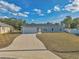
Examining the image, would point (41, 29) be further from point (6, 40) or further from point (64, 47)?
point (64, 47)

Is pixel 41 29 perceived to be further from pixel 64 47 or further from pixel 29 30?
pixel 64 47

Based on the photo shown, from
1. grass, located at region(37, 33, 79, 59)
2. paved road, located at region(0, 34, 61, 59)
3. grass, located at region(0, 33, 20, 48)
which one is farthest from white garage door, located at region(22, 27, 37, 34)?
paved road, located at region(0, 34, 61, 59)

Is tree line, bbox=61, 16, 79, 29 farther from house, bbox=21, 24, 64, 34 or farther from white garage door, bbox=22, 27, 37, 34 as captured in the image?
white garage door, bbox=22, 27, 37, 34

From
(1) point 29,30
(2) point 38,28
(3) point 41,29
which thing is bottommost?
(1) point 29,30

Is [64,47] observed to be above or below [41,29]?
below

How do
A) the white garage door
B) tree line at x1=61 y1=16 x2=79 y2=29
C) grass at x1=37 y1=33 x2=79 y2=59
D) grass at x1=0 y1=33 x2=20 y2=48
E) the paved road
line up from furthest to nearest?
tree line at x1=61 y1=16 x2=79 y2=29
the white garage door
grass at x1=0 y1=33 x2=20 y2=48
grass at x1=37 y1=33 x2=79 y2=59
the paved road

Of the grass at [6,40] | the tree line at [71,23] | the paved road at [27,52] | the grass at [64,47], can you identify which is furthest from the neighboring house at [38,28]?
the paved road at [27,52]

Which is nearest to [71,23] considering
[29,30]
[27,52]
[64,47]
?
[29,30]

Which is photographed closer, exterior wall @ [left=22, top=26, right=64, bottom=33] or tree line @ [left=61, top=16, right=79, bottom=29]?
exterior wall @ [left=22, top=26, right=64, bottom=33]

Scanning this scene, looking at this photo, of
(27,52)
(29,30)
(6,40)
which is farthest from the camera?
(29,30)

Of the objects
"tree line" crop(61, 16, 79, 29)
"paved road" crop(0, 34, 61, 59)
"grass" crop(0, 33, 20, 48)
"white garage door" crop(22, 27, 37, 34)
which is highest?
"tree line" crop(61, 16, 79, 29)

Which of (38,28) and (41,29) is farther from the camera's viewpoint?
(41,29)

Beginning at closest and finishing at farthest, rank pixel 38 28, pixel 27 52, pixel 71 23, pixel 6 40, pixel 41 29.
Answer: pixel 27 52
pixel 6 40
pixel 38 28
pixel 41 29
pixel 71 23

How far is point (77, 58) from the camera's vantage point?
10188mm
